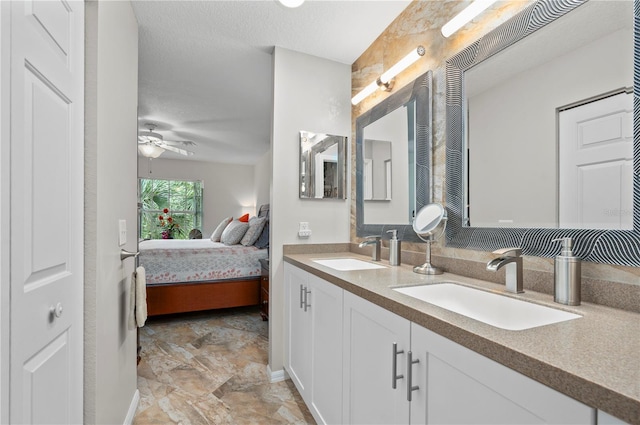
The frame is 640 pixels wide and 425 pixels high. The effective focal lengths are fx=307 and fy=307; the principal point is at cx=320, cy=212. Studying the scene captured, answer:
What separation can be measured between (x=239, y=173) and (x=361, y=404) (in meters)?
6.67

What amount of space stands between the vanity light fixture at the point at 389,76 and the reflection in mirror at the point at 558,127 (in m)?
0.42

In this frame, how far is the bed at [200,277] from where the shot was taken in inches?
132

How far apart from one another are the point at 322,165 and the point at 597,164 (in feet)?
5.38

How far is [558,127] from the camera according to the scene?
3.68 ft

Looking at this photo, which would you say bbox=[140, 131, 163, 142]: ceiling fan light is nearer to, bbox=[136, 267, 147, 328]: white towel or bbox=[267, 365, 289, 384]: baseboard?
bbox=[136, 267, 147, 328]: white towel

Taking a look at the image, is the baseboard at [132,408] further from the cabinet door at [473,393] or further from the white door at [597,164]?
the white door at [597,164]

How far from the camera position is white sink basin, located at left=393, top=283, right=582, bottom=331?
38.2 inches

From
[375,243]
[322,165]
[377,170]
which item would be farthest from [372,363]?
[322,165]

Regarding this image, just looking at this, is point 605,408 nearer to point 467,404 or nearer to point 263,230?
point 467,404

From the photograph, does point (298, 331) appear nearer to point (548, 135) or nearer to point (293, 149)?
point (293, 149)

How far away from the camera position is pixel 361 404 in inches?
47.9

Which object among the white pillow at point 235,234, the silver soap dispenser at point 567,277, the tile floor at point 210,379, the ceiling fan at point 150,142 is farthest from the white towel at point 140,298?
the ceiling fan at point 150,142

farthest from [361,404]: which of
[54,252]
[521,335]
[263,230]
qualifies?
[263,230]

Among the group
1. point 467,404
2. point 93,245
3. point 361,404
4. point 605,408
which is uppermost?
point 93,245
